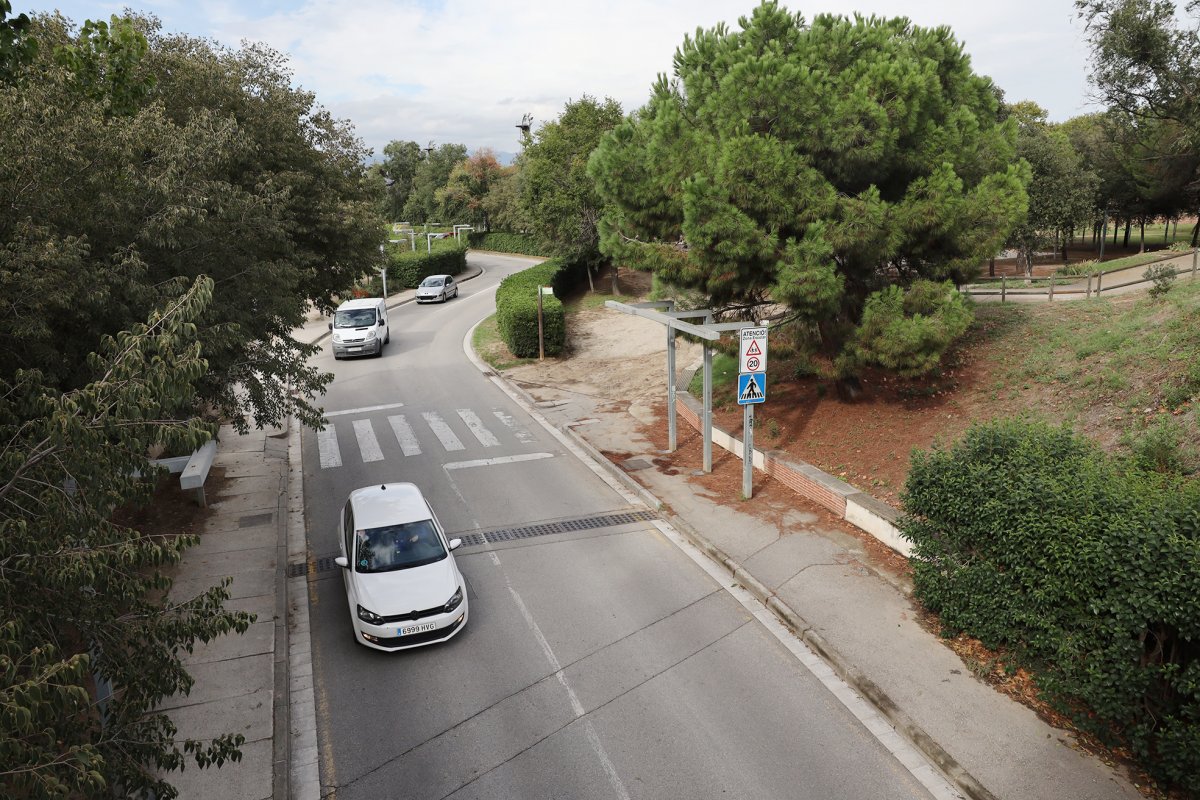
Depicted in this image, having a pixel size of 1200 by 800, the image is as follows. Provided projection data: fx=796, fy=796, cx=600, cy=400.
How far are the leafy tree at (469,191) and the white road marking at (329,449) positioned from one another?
191 ft

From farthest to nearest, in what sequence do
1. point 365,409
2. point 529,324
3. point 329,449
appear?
1. point 529,324
2. point 365,409
3. point 329,449

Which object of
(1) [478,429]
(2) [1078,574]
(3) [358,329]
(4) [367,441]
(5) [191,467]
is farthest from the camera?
(3) [358,329]

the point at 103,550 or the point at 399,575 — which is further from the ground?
the point at 103,550

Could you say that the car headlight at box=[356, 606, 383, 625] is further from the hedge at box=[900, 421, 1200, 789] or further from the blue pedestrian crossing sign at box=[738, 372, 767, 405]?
the blue pedestrian crossing sign at box=[738, 372, 767, 405]

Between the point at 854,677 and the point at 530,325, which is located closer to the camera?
the point at 854,677

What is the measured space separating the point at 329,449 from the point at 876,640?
44.7ft

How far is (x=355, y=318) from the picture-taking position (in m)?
30.1

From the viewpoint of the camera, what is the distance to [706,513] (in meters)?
14.1

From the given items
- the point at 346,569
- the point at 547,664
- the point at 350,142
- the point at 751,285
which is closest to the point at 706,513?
the point at 751,285

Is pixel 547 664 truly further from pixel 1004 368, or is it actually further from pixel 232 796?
pixel 1004 368

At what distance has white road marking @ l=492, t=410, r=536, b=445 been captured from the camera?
19.5 meters

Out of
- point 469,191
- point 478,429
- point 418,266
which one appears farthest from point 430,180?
point 478,429

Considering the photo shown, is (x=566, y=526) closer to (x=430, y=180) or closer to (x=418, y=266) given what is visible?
(x=418, y=266)

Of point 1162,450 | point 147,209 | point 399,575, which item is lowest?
point 399,575
